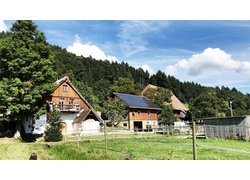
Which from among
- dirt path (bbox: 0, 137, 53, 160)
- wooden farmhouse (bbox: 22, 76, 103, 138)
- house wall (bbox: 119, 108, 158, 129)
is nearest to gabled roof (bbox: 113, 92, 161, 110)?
house wall (bbox: 119, 108, 158, 129)

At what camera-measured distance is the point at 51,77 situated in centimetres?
2698

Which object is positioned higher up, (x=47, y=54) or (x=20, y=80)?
(x=47, y=54)

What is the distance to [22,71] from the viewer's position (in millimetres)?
23188

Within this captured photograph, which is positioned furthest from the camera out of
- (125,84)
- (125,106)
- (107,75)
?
(107,75)

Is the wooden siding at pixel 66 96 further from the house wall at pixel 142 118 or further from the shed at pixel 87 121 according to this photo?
the house wall at pixel 142 118

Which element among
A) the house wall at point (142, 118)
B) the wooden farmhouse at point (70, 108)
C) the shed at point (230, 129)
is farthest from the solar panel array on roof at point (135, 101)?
the shed at point (230, 129)

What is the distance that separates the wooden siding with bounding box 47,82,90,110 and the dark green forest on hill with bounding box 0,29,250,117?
16112 millimetres

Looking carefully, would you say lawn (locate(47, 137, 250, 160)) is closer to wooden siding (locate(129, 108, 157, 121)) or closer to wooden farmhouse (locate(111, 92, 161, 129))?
wooden farmhouse (locate(111, 92, 161, 129))

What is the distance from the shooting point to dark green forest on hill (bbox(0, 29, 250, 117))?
52250 millimetres

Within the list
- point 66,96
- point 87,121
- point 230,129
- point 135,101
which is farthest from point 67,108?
point 230,129
